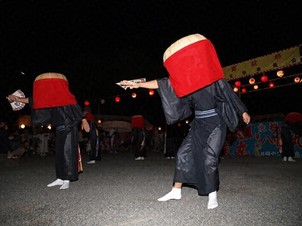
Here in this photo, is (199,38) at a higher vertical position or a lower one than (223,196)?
higher

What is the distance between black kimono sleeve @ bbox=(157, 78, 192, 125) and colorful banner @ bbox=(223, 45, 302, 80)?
367 inches

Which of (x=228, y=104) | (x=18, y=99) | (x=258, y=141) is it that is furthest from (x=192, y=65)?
(x=258, y=141)

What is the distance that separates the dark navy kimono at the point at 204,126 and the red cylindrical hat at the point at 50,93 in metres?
2.24

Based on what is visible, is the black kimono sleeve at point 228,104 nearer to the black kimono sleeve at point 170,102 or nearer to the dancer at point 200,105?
the dancer at point 200,105

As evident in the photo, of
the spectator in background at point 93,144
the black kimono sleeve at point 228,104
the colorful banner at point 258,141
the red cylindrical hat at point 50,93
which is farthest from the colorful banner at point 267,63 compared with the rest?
the red cylindrical hat at point 50,93

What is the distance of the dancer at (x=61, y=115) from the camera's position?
18.2 ft

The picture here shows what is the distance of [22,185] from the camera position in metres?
5.85

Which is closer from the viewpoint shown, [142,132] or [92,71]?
[142,132]

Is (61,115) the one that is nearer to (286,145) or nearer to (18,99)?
(18,99)

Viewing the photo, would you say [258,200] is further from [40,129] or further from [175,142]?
[40,129]

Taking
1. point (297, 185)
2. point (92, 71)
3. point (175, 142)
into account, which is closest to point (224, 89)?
point (297, 185)

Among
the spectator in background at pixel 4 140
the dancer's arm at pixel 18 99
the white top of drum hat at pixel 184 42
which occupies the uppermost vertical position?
the white top of drum hat at pixel 184 42

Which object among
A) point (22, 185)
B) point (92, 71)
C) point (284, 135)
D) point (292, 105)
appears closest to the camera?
point (22, 185)

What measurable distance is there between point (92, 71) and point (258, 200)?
25247 millimetres
